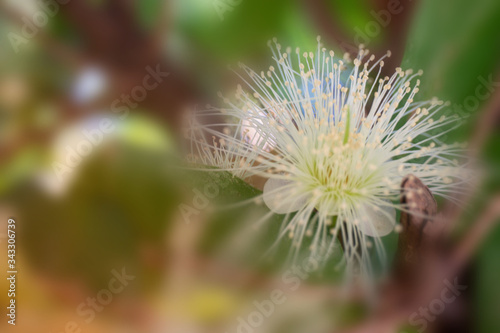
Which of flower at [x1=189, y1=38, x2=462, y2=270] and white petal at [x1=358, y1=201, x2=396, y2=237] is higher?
flower at [x1=189, y1=38, x2=462, y2=270]

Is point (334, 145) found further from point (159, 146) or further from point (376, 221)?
Result: point (159, 146)

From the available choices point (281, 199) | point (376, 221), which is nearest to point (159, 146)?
point (281, 199)

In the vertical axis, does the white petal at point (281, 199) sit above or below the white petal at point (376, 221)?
above

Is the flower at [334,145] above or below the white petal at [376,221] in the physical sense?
above

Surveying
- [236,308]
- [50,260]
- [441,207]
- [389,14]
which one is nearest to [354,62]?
[389,14]

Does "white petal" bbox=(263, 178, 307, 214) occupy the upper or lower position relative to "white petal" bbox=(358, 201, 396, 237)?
upper
